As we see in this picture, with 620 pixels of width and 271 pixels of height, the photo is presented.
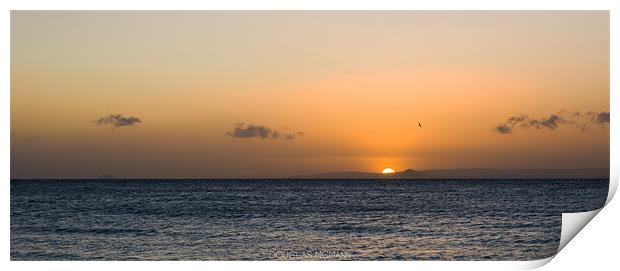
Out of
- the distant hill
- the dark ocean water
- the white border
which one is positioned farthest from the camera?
the dark ocean water

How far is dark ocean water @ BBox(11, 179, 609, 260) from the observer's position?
33.3ft

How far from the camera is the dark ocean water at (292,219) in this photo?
1015 cm

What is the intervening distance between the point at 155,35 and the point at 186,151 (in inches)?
132

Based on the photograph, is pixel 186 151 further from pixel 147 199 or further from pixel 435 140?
pixel 147 199

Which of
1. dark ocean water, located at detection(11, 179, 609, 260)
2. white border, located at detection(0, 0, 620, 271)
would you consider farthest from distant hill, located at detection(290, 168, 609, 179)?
white border, located at detection(0, 0, 620, 271)

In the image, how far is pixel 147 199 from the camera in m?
16.8

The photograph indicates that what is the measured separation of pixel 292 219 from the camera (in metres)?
14.2

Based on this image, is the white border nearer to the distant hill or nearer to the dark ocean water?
the dark ocean water

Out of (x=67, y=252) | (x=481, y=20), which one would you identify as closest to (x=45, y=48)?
(x=67, y=252)
